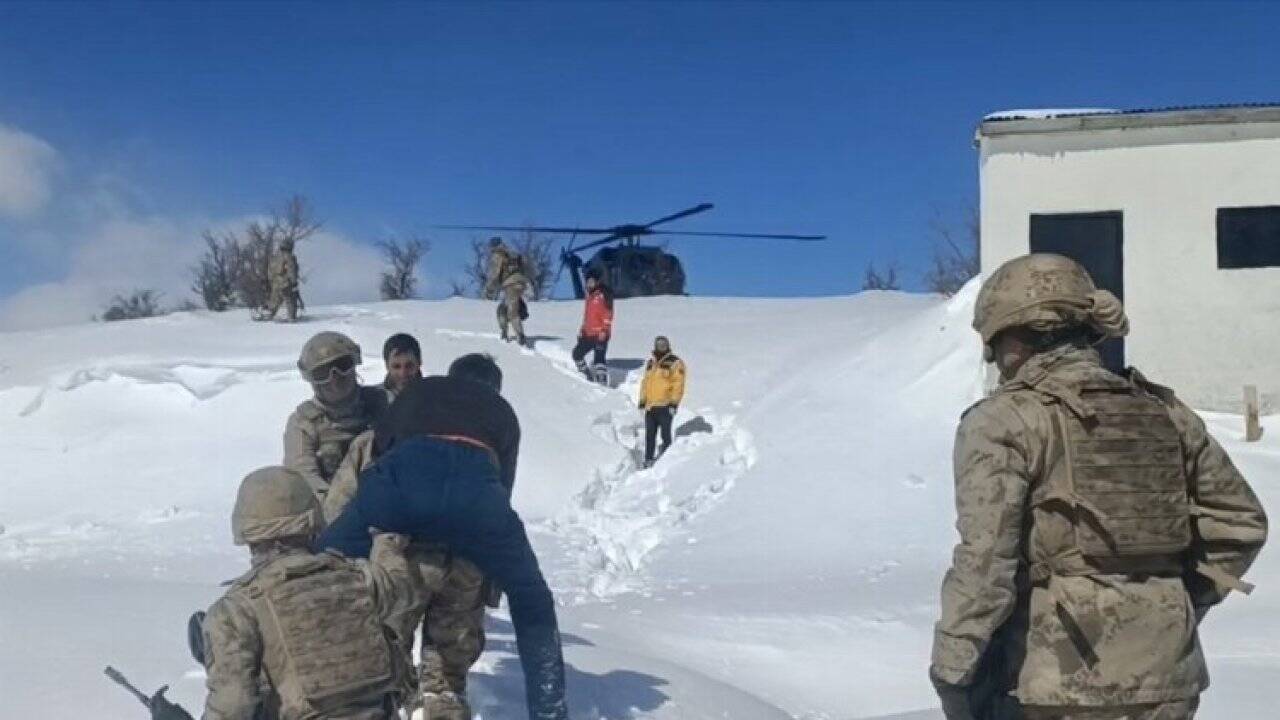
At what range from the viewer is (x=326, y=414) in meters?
5.72

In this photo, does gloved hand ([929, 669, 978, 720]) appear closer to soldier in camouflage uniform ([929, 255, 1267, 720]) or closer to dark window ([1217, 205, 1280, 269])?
soldier in camouflage uniform ([929, 255, 1267, 720])

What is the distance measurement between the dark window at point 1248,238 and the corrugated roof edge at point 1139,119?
3.17ft

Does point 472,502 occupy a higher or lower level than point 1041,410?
lower

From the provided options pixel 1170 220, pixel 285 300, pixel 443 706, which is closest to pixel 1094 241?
pixel 1170 220

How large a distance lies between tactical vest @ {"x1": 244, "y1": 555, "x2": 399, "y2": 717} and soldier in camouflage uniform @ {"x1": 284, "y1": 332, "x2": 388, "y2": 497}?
6.70 feet

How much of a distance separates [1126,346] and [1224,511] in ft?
38.4

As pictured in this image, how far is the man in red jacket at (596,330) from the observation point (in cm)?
1816

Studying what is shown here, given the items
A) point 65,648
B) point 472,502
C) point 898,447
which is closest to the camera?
point 472,502

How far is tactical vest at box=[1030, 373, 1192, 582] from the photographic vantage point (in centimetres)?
315

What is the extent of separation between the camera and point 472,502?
15.6 ft

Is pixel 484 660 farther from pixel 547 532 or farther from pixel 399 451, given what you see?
pixel 547 532

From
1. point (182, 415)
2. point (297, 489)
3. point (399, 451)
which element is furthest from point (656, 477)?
point (297, 489)

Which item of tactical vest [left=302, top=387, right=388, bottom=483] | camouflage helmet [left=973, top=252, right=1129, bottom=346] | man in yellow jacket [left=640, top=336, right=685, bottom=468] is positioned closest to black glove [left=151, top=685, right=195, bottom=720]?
tactical vest [left=302, top=387, right=388, bottom=483]

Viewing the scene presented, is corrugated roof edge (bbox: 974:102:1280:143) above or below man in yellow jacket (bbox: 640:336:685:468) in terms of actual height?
above
